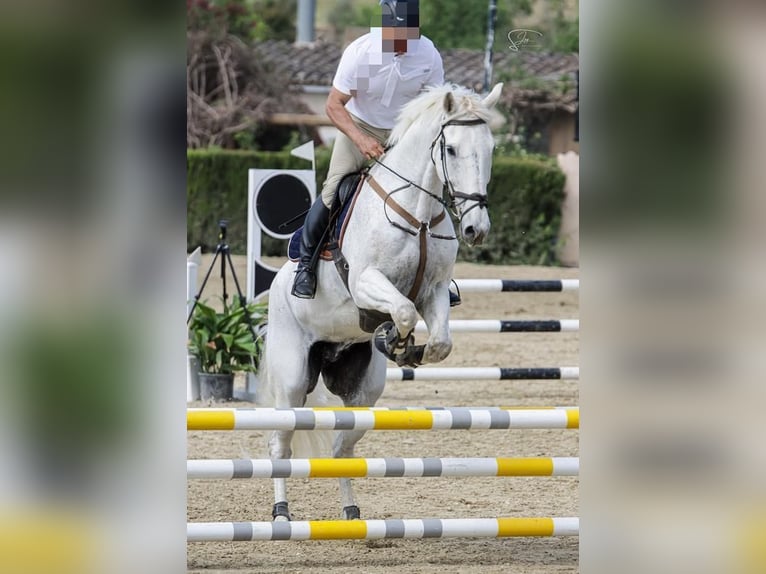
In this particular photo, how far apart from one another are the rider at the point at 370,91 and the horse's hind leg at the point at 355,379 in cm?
42

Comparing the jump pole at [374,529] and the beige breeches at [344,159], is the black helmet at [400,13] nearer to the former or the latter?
the beige breeches at [344,159]

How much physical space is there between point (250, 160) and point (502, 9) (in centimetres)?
713

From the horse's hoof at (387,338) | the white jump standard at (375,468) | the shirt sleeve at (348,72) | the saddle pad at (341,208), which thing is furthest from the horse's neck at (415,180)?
the white jump standard at (375,468)

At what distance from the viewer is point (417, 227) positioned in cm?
438

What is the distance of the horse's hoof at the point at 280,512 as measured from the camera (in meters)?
4.46

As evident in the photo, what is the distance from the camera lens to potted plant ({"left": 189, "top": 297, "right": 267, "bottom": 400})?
23.8 ft

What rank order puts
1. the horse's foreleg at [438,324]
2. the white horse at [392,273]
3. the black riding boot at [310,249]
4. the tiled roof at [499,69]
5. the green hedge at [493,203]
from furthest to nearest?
the tiled roof at [499,69]
the green hedge at [493,203]
the black riding boot at [310,249]
the horse's foreleg at [438,324]
the white horse at [392,273]

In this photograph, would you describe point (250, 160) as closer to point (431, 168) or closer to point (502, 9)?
point (502, 9)

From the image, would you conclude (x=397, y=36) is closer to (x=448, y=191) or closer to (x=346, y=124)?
(x=346, y=124)

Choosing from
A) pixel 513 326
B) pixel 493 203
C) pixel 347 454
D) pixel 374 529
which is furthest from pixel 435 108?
pixel 493 203

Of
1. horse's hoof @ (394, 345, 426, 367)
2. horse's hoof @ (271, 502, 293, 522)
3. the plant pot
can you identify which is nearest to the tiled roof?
the plant pot

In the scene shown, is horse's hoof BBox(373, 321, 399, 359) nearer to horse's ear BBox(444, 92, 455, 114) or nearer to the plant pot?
horse's ear BBox(444, 92, 455, 114)
